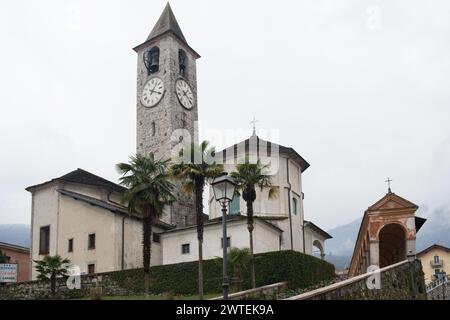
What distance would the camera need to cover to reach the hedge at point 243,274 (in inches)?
1326

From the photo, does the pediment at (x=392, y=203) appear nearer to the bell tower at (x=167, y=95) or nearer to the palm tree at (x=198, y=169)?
the palm tree at (x=198, y=169)

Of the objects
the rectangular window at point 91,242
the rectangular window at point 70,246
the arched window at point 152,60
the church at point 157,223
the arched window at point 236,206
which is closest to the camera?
the church at point 157,223

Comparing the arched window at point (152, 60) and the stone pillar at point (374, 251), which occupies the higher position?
the arched window at point (152, 60)

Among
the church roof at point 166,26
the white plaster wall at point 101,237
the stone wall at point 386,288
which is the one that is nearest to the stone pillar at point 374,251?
the stone wall at point 386,288

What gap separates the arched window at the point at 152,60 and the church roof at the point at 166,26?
1418 millimetres

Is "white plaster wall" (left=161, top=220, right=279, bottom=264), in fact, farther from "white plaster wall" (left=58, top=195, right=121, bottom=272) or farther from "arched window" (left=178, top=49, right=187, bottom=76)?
"arched window" (left=178, top=49, right=187, bottom=76)

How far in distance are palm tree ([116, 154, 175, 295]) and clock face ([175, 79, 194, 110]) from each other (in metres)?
28.0

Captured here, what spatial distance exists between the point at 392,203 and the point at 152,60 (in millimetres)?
34040

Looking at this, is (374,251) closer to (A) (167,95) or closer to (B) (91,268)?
(B) (91,268)

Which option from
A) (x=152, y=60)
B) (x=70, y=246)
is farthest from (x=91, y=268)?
(x=152, y=60)

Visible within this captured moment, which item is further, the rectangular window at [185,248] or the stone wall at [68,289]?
the rectangular window at [185,248]

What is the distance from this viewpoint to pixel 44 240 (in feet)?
159

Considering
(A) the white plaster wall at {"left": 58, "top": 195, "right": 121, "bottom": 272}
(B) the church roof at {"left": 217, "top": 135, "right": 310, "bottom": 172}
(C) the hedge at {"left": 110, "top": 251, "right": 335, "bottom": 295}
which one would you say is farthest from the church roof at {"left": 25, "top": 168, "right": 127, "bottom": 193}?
(C) the hedge at {"left": 110, "top": 251, "right": 335, "bottom": 295}
